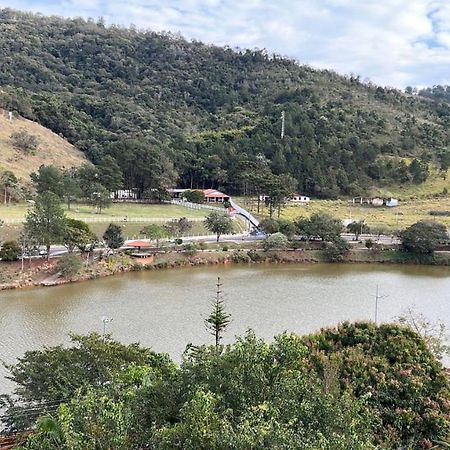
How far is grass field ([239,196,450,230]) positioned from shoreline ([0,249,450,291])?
6198mm

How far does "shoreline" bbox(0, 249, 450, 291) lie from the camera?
29.0 meters

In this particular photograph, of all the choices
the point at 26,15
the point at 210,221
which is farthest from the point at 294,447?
the point at 26,15

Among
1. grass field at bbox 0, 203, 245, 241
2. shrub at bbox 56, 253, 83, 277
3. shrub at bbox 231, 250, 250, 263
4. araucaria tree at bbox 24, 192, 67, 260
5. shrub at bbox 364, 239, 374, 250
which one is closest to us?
shrub at bbox 56, 253, 83, 277

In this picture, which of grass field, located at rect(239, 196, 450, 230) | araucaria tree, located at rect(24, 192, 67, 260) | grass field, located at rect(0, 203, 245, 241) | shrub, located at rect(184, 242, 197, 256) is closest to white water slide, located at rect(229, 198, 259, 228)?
grass field, located at rect(239, 196, 450, 230)

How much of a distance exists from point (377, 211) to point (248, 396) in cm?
4826

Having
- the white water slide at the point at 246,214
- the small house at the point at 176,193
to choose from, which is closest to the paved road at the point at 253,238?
the white water slide at the point at 246,214

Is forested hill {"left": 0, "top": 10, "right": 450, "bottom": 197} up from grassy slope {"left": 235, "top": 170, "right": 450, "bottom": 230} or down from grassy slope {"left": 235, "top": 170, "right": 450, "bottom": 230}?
up

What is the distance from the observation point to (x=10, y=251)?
29562mm

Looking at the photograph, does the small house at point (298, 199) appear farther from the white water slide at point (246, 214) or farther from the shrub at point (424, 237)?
the shrub at point (424, 237)

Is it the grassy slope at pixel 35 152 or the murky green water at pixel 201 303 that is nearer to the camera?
the murky green water at pixel 201 303

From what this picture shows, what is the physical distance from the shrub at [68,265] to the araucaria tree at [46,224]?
1.43 meters

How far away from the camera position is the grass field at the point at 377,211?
158 ft

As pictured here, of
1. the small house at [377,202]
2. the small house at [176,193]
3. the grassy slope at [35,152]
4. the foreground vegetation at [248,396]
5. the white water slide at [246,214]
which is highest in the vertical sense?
the grassy slope at [35,152]

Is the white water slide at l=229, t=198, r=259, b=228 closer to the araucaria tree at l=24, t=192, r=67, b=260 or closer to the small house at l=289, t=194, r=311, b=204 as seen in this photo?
the small house at l=289, t=194, r=311, b=204
